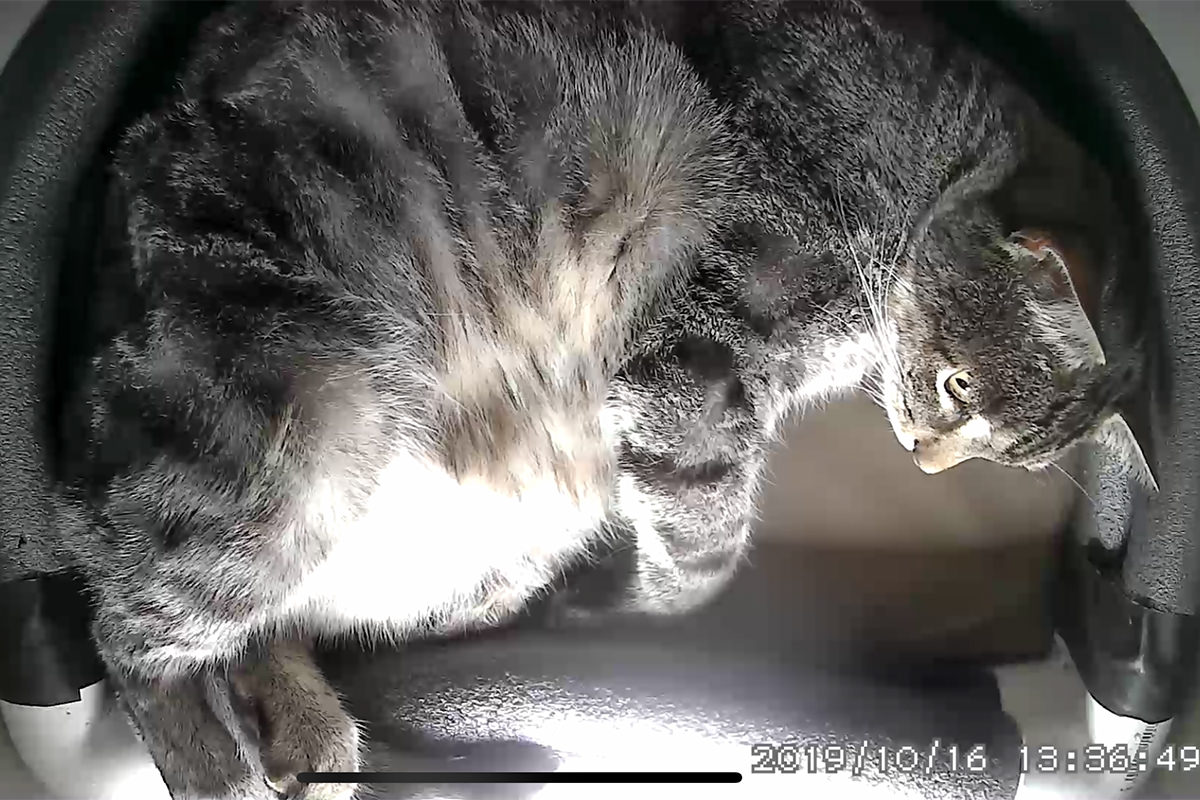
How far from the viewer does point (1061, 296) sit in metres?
0.92

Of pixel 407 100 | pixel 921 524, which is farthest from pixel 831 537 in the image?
pixel 407 100

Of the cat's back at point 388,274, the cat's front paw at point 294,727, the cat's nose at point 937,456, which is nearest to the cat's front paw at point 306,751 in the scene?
the cat's front paw at point 294,727

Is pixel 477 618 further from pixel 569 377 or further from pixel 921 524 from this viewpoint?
pixel 921 524

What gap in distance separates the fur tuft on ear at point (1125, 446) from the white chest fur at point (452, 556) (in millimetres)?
514

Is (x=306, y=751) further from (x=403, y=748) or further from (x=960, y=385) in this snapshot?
(x=960, y=385)

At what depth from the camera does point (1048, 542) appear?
97 cm

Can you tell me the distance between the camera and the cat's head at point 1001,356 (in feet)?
3.05

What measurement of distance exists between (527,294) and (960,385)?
45 centimetres

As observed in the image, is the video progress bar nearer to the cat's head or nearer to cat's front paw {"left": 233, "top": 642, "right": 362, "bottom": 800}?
cat's front paw {"left": 233, "top": 642, "right": 362, "bottom": 800}

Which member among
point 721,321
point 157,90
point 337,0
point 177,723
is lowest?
point 177,723

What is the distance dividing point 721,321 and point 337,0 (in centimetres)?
50

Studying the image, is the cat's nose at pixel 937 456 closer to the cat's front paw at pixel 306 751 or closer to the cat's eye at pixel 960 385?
the cat's eye at pixel 960 385

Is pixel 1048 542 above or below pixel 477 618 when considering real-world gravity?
above

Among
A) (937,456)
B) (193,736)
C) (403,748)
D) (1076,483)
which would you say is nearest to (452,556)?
(403,748)
